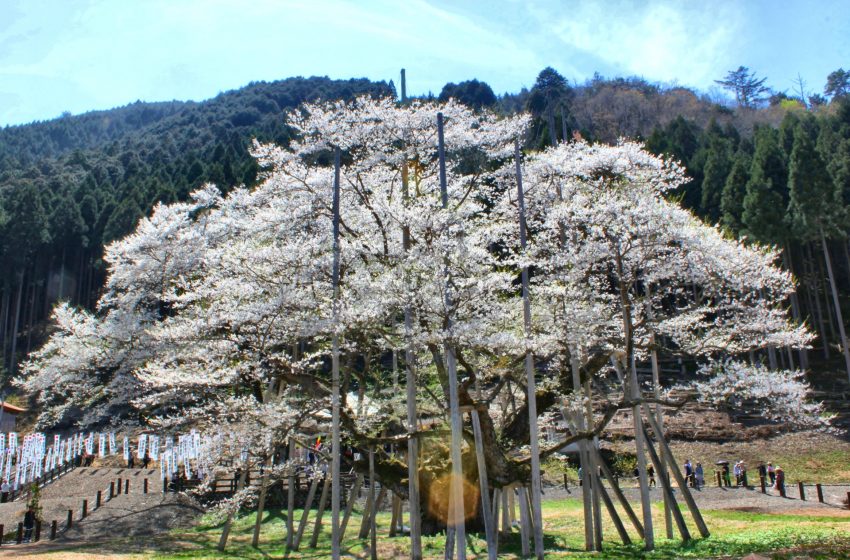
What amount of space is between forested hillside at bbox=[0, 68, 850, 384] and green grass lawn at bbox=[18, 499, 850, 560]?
9033mm

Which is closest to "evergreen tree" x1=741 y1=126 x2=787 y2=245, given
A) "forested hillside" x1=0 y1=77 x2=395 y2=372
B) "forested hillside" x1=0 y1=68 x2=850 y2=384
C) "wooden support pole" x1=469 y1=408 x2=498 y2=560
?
"forested hillside" x1=0 y1=68 x2=850 y2=384

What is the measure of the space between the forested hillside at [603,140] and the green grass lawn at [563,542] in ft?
29.6

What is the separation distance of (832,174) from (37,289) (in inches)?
2346

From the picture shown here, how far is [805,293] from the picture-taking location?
40.8 m

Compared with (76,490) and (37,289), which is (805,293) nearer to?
(76,490)

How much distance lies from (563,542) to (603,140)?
178 ft

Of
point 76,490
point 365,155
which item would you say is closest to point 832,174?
point 365,155

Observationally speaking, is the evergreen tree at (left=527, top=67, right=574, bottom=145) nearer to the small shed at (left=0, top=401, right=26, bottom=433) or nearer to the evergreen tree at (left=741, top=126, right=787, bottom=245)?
the evergreen tree at (left=741, top=126, right=787, bottom=245)

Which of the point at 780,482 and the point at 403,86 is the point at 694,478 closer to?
the point at 780,482

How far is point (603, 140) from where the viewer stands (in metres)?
63.0

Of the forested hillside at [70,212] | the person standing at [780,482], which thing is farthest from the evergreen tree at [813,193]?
the forested hillside at [70,212]

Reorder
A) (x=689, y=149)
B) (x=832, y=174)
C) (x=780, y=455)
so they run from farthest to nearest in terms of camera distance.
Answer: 1. (x=689, y=149)
2. (x=832, y=174)
3. (x=780, y=455)

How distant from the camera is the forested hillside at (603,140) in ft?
116

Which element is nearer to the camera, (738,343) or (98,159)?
(738,343)
